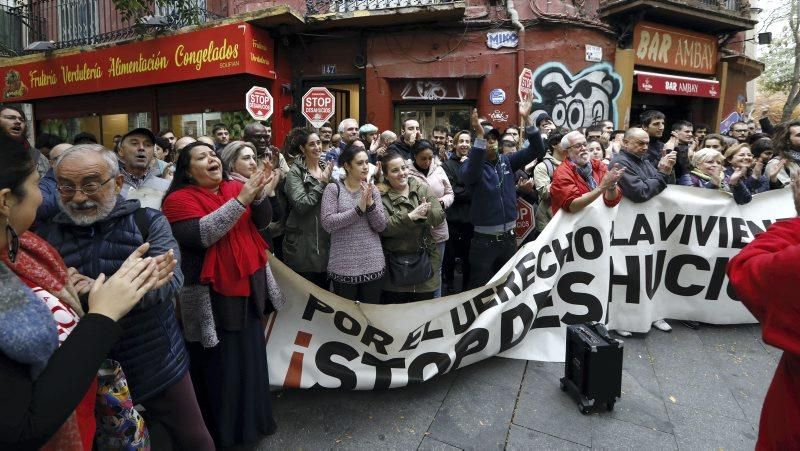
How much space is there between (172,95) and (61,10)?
4.74m

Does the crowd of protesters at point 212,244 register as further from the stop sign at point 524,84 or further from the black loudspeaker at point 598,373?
the black loudspeaker at point 598,373

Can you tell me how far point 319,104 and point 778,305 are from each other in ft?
19.3

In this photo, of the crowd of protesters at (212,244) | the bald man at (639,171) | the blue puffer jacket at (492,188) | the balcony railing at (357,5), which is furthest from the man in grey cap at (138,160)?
the balcony railing at (357,5)

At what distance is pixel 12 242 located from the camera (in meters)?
1.33

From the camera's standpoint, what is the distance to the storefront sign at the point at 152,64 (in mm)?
10430

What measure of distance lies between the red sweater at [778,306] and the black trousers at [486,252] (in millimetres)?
2944

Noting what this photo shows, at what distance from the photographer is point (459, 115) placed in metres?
10.9

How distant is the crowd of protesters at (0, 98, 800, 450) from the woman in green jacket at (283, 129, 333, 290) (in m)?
0.02

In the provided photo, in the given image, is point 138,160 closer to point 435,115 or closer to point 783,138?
point 783,138

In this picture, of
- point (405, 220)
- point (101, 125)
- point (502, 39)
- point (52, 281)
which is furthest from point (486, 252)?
point (101, 125)

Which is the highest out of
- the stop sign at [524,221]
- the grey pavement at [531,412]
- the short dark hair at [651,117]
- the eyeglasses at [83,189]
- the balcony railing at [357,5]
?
the balcony railing at [357,5]

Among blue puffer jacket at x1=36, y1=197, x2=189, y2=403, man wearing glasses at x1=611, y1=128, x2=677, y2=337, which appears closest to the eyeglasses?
blue puffer jacket at x1=36, y1=197, x2=189, y2=403

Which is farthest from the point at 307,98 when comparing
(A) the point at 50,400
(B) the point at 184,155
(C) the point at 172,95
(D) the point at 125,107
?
(D) the point at 125,107

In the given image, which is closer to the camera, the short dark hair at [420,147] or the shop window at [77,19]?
the short dark hair at [420,147]
